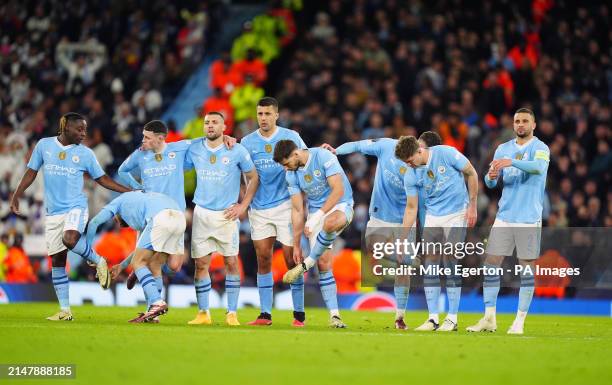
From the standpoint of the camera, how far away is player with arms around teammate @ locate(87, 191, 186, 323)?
42.9 feet

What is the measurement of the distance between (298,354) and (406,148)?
346 centimetres

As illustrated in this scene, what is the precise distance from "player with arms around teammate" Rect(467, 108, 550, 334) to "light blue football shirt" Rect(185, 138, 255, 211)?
2.80 metres

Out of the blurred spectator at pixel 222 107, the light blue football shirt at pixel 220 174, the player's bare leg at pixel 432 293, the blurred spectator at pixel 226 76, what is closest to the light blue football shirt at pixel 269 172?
the light blue football shirt at pixel 220 174

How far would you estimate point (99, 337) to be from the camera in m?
11.2

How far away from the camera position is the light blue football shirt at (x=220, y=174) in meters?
13.7

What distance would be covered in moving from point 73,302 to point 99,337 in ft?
29.7

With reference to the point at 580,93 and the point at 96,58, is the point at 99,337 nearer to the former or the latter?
the point at 580,93

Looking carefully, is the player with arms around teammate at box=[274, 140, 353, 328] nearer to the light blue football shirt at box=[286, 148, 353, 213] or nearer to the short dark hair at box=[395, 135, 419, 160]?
the light blue football shirt at box=[286, 148, 353, 213]

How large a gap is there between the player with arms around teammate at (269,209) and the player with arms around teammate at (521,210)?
7.42ft

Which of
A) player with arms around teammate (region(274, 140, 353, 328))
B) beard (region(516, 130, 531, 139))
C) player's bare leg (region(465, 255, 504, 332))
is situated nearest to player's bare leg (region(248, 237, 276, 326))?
player with arms around teammate (region(274, 140, 353, 328))

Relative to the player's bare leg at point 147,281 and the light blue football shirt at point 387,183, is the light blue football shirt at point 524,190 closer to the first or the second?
the light blue football shirt at point 387,183

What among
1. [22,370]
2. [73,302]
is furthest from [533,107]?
[22,370]

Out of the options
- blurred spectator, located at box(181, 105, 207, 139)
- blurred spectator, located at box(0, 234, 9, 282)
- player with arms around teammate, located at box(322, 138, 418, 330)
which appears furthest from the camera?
blurred spectator, located at box(181, 105, 207, 139)

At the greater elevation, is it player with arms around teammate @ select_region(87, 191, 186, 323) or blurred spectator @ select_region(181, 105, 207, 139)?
blurred spectator @ select_region(181, 105, 207, 139)
